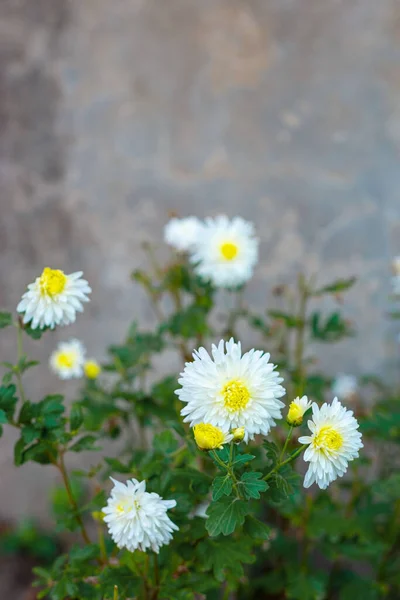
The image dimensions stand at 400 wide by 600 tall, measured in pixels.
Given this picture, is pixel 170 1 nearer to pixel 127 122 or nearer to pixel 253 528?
pixel 127 122

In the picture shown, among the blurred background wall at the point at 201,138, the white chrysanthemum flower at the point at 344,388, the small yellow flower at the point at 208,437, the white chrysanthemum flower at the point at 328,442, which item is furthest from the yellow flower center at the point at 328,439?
the blurred background wall at the point at 201,138

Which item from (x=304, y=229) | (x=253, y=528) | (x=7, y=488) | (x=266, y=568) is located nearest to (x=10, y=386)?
(x=253, y=528)

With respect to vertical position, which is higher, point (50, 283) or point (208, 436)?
point (50, 283)

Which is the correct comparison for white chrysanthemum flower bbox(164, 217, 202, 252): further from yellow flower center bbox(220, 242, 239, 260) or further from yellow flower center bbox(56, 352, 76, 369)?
yellow flower center bbox(56, 352, 76, 369)

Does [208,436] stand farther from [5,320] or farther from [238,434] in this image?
[5,320]

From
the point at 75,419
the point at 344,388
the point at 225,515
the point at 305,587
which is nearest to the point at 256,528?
the point at 225,515

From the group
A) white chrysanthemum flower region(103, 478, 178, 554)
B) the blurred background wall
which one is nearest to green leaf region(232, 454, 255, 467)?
white chrysanthemum flower region(103, 478, 178, 554)
